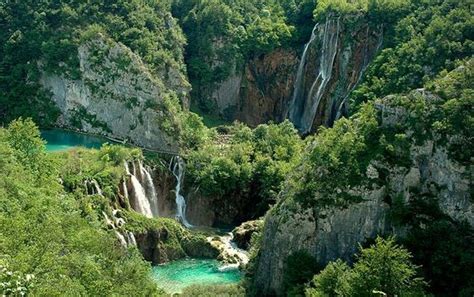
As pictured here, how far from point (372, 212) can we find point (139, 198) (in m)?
23.7

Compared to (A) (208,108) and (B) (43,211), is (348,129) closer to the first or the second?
(B) (43,211)

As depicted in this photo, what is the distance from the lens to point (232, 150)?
203 feet

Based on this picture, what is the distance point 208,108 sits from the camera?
8031 cm

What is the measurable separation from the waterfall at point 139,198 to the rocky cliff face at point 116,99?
904cm

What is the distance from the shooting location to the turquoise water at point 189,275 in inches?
1805

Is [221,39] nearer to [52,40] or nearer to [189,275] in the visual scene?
[52,40]

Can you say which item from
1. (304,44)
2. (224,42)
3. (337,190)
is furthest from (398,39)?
(337,190)

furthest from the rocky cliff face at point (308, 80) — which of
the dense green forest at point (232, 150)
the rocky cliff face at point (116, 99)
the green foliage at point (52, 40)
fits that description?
the rocky cliff face at point (116, 99)

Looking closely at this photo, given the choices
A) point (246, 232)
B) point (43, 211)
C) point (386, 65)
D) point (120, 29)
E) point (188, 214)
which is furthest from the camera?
point (120, 29)

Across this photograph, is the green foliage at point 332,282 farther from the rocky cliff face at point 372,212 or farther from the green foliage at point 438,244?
the green foliage at point 438,244

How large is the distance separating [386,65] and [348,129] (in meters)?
21.7

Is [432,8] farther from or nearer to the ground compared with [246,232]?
farther from the ground

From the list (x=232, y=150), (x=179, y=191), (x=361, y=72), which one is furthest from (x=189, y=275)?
(x=361, y=72)

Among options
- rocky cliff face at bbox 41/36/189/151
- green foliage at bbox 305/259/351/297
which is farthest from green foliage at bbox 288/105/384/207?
rocky cliff face at bbox 41/36/189/151
